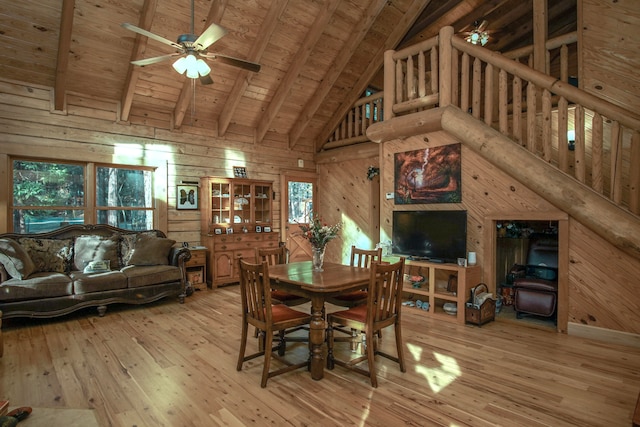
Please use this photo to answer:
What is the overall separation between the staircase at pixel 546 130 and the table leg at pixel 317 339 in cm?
280

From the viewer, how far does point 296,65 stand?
5859 mm

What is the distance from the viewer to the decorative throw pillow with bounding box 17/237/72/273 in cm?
438

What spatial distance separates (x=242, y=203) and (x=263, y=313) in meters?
4.10

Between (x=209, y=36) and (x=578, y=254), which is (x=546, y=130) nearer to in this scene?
(x=578, y=254)

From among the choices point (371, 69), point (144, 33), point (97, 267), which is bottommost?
point (97, 267)

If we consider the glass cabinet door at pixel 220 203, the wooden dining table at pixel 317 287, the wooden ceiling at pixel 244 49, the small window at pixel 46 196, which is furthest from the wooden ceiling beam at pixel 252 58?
the wooden dining table at pixel 317 287

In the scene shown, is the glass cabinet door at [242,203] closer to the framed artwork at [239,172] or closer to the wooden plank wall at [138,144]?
the framed artwork at [239,172]

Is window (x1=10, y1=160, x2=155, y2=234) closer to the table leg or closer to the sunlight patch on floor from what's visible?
the table leg

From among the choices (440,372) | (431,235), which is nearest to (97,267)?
(440,372)

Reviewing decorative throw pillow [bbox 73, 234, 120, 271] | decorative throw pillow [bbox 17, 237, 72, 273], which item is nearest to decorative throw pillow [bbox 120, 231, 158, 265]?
decorative throw pillow [bbox 73, 234, 120, 271]

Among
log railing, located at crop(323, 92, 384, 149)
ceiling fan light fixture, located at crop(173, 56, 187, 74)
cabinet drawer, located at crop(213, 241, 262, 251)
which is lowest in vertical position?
cabinet drawer, located at crop(213, 241, 262, 251)

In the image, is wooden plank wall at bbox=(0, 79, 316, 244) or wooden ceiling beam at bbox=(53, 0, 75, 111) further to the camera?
wooden plank wall at bbox=(0, 79, 316, 244)

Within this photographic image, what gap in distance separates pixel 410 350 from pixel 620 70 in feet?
12.4

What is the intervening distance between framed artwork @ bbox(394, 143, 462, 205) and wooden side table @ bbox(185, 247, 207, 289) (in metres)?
3.33
